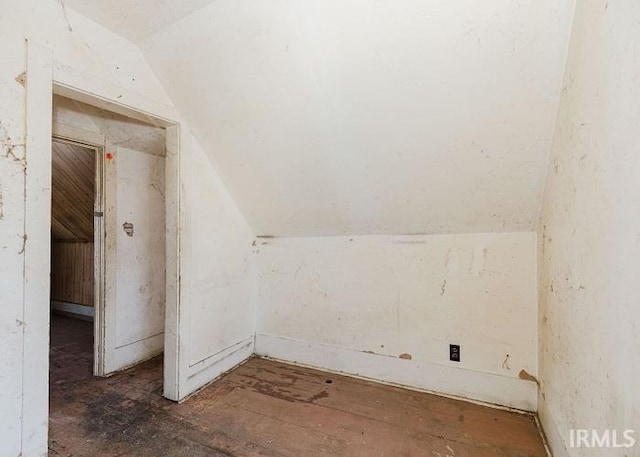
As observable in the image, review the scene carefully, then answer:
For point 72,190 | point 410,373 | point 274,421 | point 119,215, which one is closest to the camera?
point 274,421

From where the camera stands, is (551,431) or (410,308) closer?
(551,431)

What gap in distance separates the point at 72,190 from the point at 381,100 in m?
3.50

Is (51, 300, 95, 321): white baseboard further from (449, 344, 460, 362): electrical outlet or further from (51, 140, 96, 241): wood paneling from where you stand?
(449, 344, 460, 362): electrical outlet

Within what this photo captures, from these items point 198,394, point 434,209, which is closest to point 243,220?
point 198,394

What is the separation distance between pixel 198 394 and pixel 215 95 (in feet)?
6.61

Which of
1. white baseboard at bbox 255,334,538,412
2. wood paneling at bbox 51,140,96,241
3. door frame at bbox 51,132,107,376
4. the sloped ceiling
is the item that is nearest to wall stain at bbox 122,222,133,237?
door frame at bbox 51,132,107,376

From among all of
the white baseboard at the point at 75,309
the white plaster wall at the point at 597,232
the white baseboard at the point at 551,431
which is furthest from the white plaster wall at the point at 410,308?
the white baseboard at the point at 75,309

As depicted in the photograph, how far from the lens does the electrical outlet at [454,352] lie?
2.14 metres

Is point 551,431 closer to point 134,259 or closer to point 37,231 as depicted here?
point 37,231

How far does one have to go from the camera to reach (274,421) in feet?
6.14

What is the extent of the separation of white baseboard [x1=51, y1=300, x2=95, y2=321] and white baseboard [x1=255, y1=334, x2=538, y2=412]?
9.12ft

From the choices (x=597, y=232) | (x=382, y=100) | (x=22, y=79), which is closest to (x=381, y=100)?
(x=382, y=100)

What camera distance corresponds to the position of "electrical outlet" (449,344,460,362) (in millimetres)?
2141

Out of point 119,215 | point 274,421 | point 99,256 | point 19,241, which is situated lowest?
point 274,421
